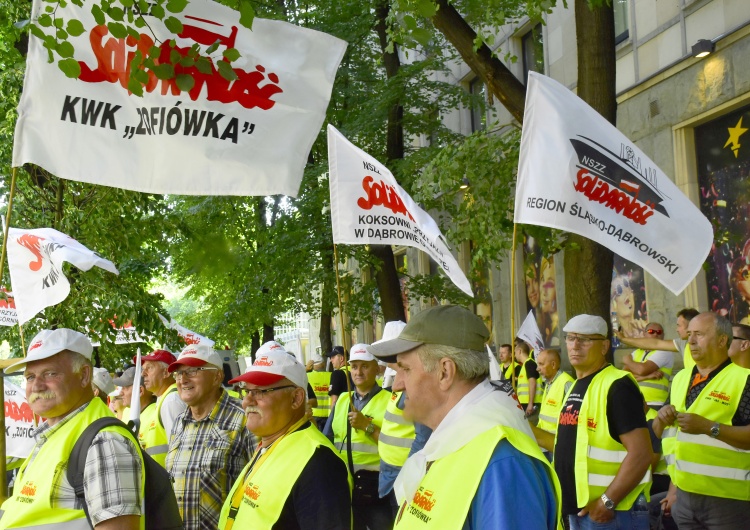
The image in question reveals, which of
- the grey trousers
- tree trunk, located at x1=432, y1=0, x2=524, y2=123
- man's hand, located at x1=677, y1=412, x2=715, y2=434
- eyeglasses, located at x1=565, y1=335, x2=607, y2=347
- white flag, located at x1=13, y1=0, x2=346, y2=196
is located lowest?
the grey trousers

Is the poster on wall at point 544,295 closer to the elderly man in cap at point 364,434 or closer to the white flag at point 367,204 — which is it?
the elderly man in cap at point 364,434

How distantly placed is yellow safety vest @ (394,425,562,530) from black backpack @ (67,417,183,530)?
4.85 feet

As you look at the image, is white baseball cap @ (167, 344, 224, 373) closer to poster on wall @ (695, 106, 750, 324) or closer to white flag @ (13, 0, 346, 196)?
white flag @ (13, 0, 346, 196)

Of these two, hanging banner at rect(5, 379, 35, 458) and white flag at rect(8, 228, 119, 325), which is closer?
white flag at rect(8, 228, 119, 325)

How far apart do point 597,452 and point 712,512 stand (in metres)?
1.00

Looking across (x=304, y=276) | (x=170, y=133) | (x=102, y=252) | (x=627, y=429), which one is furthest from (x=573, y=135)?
(x=304, y=276)

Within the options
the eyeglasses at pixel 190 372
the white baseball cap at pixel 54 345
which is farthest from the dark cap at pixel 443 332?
the eyeglasses at pixel 190 372

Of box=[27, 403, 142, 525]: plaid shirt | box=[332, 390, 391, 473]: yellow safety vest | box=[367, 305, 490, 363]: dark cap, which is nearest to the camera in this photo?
box=[367, 305, 490, 363]: dark cap

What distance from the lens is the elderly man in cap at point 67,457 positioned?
3.70m

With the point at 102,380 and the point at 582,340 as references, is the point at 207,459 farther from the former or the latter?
the point at 102,380

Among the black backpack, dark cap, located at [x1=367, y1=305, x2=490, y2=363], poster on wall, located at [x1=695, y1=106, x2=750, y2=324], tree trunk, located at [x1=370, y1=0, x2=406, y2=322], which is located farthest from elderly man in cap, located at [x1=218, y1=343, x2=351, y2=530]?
tree trunk, located at [x1=370, y1=0, x2=406, y2=322]

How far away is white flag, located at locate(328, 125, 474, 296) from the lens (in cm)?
732

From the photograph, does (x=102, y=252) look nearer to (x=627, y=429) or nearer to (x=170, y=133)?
(x=170, y=133)

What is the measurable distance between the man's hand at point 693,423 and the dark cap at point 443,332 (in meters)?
2.92
